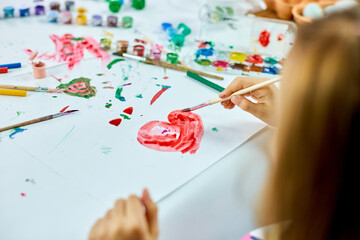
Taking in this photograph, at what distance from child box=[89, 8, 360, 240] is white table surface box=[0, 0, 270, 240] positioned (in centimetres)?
17

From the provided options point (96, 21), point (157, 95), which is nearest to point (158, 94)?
point (157, 95)

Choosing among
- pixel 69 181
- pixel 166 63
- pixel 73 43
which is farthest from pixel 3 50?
pixel 69 181

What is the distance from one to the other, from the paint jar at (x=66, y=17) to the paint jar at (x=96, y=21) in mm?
71

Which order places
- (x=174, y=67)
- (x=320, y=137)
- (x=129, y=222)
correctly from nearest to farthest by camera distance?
(x=320, y=137)
(x=129, y=222)
(x=174, y=67)

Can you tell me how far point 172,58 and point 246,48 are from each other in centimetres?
24

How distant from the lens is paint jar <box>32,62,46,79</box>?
2.95 feet

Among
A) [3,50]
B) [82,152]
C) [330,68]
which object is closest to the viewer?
[330,68]

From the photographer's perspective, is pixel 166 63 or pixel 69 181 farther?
pixel 166 63

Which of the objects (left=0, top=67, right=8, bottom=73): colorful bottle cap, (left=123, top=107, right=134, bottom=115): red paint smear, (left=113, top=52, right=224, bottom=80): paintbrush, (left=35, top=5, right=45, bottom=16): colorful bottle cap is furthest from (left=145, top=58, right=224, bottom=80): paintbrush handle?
(left=35, top=5, right=45, bottom=16): colorful bottle cap

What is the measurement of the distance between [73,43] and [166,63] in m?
0.29

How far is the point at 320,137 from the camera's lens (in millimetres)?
392

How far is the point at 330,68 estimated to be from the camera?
0.37 m

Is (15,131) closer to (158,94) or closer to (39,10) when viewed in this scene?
(158,94)

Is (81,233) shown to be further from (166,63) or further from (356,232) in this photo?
(166,63)
